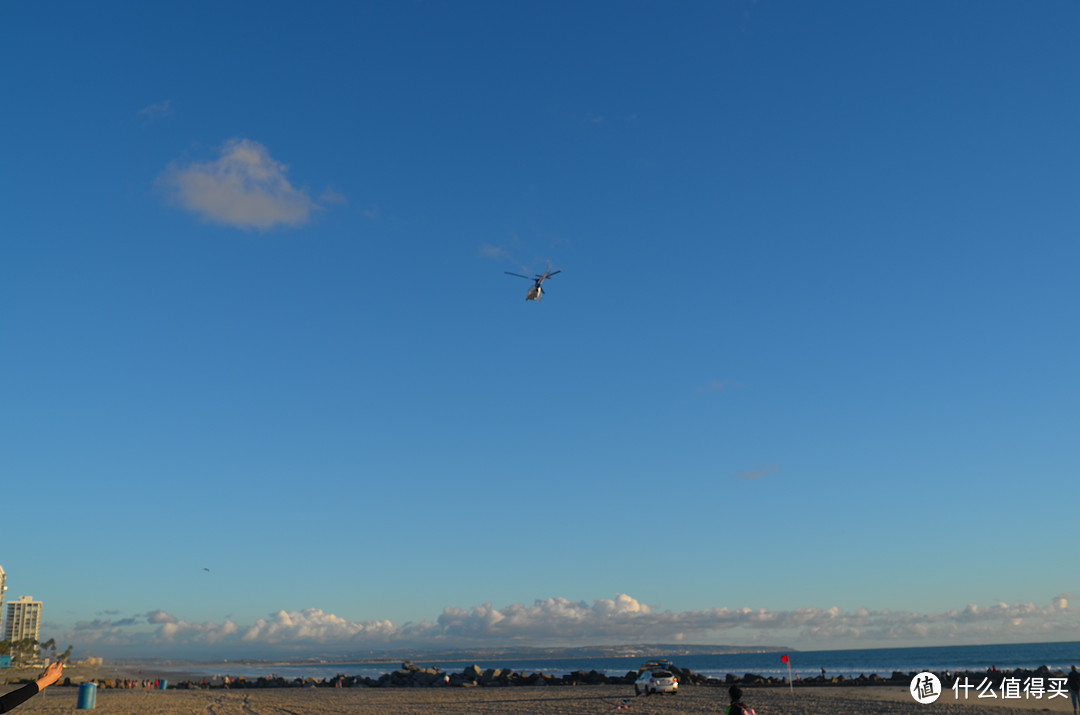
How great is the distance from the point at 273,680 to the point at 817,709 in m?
48.1

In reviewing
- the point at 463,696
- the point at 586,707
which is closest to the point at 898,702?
the point at 586,707

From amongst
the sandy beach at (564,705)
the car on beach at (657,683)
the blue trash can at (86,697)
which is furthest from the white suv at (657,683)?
the blue trash can at (86,697)

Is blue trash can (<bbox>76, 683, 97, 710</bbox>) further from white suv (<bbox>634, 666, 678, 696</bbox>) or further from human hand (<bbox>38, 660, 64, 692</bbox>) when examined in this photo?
human hand (<bbox>38, 660, 64, 692</bbox>)

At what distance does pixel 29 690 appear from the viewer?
5.09 meters

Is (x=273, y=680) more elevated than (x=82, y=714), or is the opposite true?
(x=82, y=714)

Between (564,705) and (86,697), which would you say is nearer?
(86,697)

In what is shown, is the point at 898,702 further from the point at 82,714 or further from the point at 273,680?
the point at 273,680

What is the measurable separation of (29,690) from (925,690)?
44.3m

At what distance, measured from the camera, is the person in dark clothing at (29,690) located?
16.5ft

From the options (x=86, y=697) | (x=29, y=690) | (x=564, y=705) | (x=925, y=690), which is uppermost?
(x=29, y=690)

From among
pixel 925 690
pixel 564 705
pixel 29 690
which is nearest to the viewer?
pixel 29 690

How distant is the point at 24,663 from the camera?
280ft

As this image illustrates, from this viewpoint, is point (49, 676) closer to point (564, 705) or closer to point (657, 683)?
point (564, 705)

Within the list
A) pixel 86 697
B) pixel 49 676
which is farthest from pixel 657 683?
pixel 49 676
